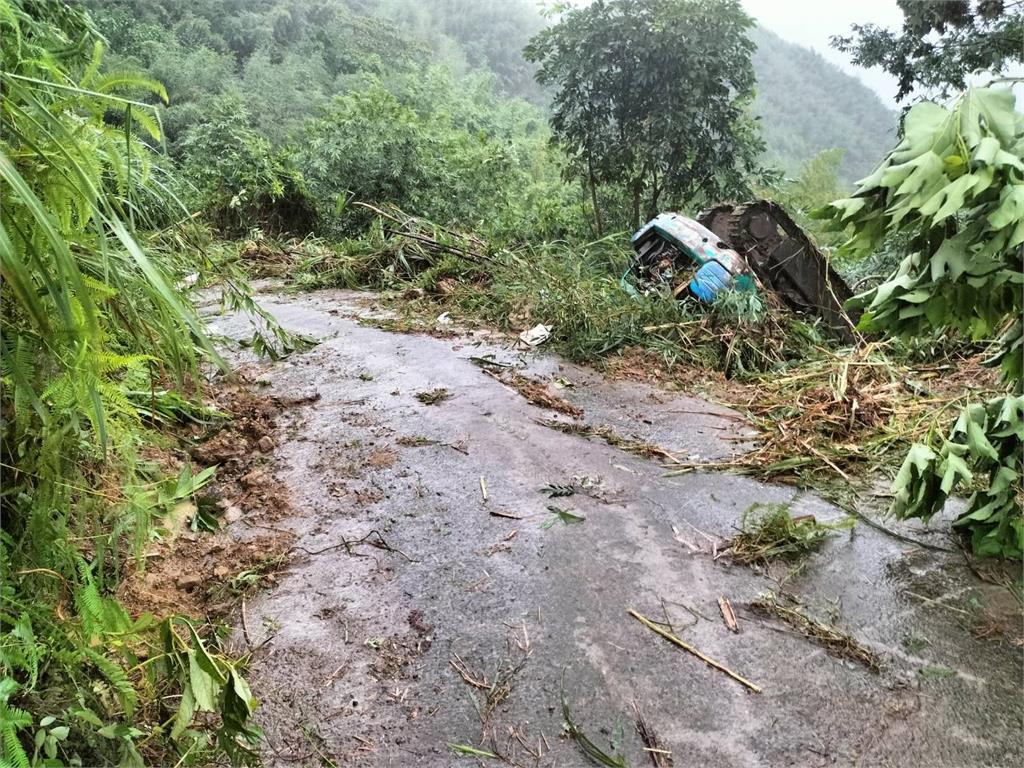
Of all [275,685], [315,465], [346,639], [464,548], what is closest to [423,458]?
[315,465]

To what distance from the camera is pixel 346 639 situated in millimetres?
1895

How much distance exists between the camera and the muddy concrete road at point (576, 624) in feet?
5.24

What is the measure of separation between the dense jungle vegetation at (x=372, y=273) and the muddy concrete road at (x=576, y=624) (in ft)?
0.85

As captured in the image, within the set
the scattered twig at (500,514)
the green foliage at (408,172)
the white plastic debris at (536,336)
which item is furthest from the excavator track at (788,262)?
the green foliage at (408,172)

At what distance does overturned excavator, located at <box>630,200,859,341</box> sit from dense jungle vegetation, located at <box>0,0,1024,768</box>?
371mm

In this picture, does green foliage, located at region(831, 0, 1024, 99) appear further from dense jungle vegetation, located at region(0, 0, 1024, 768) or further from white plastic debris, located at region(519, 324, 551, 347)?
white plastic debris, located at region(519, 324, 551, 347)

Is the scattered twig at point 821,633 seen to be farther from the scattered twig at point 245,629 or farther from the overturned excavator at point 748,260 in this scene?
the overturned excavator at point 748,260

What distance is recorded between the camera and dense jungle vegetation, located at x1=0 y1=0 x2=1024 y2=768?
1142 mm

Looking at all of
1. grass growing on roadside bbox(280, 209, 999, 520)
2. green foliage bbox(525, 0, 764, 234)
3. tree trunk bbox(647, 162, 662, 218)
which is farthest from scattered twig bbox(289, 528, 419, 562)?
tree trunk bbox(647, 162, 662, 218)

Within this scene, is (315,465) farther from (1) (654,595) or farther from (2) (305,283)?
(2) (305,283)

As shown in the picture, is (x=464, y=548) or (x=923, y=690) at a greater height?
(x=923, y=690)

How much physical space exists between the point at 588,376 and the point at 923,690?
3002mm

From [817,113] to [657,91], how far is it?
19.3 m

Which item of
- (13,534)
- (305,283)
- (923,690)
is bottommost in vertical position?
(305,283)
